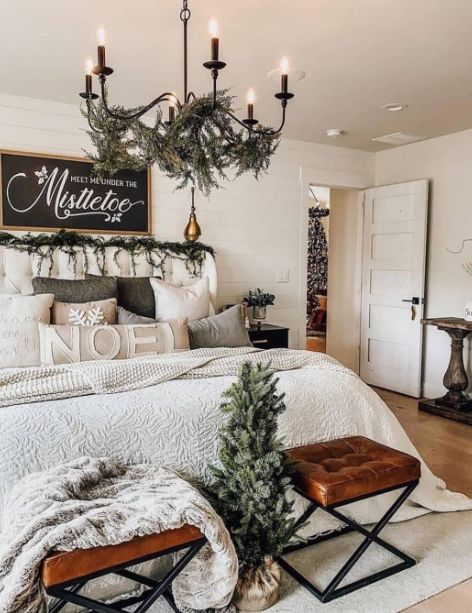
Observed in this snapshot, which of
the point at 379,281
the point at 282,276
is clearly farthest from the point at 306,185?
the point at 379,281

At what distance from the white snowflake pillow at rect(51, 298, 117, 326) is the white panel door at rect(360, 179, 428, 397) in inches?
123

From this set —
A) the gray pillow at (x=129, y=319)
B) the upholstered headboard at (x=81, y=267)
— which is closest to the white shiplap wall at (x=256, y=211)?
the upholstered headboard at (x=81, y=267)

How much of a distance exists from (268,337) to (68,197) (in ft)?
6.49

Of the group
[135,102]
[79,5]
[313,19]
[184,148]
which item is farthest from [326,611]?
[135,102]

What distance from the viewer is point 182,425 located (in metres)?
2.20

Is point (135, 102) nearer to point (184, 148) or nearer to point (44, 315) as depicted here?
point (44, 315)

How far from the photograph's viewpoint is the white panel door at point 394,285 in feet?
16.9

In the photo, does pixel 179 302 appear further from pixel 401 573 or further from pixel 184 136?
pixel 401 573

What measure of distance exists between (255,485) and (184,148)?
133 cm

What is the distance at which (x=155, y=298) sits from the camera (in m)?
3.88

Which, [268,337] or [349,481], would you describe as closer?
[349,481]

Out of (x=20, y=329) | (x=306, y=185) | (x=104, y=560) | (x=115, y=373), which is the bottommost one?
(x=104, y=560)

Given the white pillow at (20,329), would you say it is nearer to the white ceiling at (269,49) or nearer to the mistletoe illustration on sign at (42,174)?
the mistletoe illustration on sign at (42,174)

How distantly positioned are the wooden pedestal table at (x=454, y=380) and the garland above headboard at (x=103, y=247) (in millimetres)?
2148
